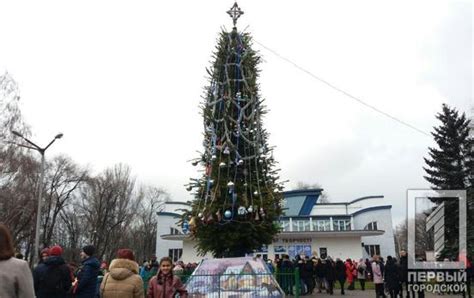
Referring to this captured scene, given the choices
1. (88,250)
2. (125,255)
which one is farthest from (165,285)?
(88,250)

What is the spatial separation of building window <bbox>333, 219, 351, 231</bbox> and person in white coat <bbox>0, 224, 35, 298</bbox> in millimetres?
41124

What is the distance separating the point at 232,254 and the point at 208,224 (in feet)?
4.34

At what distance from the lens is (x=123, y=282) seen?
5594 mm

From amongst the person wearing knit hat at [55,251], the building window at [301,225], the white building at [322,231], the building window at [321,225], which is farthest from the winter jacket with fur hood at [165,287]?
the building window at [321,225]

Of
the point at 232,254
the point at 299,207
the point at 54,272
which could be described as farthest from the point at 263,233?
the point at 299,207

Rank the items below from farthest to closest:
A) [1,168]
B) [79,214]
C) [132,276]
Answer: [79,214] → [1,168] → [132,276]

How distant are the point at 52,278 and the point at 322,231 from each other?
107 feet

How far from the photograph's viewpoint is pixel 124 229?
61.1 metres

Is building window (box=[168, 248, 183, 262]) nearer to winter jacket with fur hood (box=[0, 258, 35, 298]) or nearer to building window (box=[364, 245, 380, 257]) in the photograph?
building window (box=[364, 245, 380, 257])

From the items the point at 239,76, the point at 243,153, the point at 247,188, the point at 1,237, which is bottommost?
the point at 1,237

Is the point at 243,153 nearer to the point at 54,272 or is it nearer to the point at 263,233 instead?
the point at 263,233

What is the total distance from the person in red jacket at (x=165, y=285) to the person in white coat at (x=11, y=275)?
2977 millimetres

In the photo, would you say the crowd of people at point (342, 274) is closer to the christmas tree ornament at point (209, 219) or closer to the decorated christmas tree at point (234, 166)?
the decorated christmas tree at point (234, 166)

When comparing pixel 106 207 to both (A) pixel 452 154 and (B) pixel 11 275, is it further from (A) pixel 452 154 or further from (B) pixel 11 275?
(B) pixel 11 275
